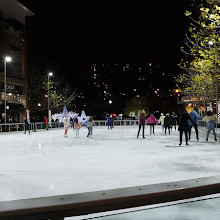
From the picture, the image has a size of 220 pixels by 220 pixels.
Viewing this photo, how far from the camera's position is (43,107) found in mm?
58656

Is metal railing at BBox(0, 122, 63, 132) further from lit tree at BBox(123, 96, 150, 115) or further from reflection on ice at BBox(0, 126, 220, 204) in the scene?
lit tree at BBox(123, 96, 150, 115)

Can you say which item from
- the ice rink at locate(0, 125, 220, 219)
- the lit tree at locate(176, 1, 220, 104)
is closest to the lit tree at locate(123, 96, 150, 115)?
the lit tree at locate(176, 1, 220, 104)

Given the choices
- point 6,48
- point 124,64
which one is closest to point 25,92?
point 6,48

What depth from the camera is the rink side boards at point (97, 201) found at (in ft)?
11.9

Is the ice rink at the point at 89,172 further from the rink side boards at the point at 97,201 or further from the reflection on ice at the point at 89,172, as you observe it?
the rink side boards at the point at 97,201

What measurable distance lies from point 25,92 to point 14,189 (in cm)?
5244

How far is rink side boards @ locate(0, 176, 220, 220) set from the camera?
3.62m

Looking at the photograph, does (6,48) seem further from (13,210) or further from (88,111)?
(13,210)

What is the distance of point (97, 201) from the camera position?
13.0 ft

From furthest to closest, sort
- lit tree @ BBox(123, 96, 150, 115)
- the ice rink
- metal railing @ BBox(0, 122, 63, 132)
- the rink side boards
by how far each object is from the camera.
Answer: lit tree @ BBox(123, 96, 150, 115)
metal railing @ BBox(0, 122, 63, 132)
the ice rink
the rink side boards

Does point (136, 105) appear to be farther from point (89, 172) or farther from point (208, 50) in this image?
point (89, 172)

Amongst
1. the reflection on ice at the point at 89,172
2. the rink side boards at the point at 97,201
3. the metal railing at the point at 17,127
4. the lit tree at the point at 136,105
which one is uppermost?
the lit tree at the point at 136,105

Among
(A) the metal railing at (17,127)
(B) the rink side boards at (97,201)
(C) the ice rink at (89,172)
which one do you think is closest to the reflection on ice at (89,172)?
(C) the ice rink at (89,172)

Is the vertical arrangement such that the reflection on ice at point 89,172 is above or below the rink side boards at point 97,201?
below
